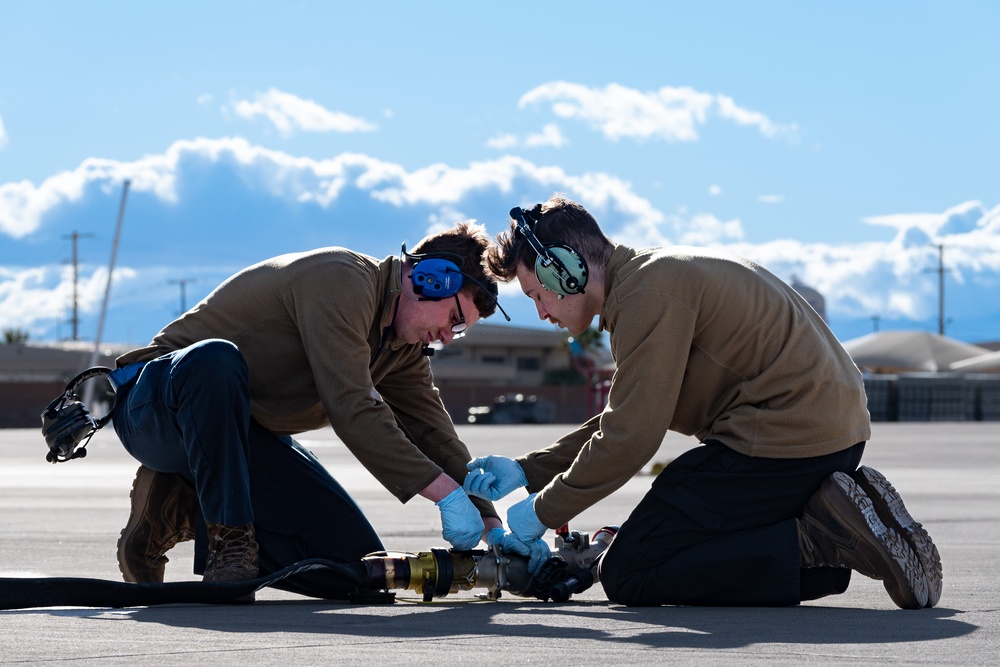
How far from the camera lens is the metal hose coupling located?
560cm

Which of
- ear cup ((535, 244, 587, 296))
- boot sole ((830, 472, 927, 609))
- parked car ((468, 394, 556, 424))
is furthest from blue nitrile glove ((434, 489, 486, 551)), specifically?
parked car ((468, 394, 556, 424))

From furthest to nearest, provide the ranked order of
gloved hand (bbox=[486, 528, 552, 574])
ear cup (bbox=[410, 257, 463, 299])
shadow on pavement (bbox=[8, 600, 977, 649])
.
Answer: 1. ear cup (bbox=[410, 257, 463, 299])
2. gloved hand (bbox=[486, 528, 552, 574])
3. shadow on pavement (bbox=[8, 600, 977, 649])

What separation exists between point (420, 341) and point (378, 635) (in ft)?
Result: 7.55

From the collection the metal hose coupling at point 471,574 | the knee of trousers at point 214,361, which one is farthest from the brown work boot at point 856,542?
the knee of trousers at point 214,361

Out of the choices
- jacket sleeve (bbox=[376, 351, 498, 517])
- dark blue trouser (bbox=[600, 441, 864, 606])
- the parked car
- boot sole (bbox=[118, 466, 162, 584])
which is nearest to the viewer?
dark blue trouser (bbox=[600, 441, 864, 606])

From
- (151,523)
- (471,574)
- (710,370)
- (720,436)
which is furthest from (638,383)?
(151,523)

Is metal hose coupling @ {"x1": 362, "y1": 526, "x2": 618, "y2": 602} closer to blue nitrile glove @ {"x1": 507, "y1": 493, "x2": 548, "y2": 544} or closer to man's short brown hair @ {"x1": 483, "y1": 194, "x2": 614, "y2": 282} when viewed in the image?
blue nitrile glove @ {"x1": 507, "y1": 493, "x2": 548, "y2": 544}

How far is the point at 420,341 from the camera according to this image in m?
6.52

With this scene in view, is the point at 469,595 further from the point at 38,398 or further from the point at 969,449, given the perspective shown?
the point at 38,398

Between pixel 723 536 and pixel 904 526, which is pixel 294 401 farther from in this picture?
pixel 904 526

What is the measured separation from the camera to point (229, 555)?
5.53 m

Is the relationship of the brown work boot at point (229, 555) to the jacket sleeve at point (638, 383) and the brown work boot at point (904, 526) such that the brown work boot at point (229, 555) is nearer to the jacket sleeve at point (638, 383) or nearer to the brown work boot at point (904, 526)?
the jacket sleeve at point (638, 383)

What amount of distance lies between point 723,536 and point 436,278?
163 centimetres

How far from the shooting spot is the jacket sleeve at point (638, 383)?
17.2 feet
